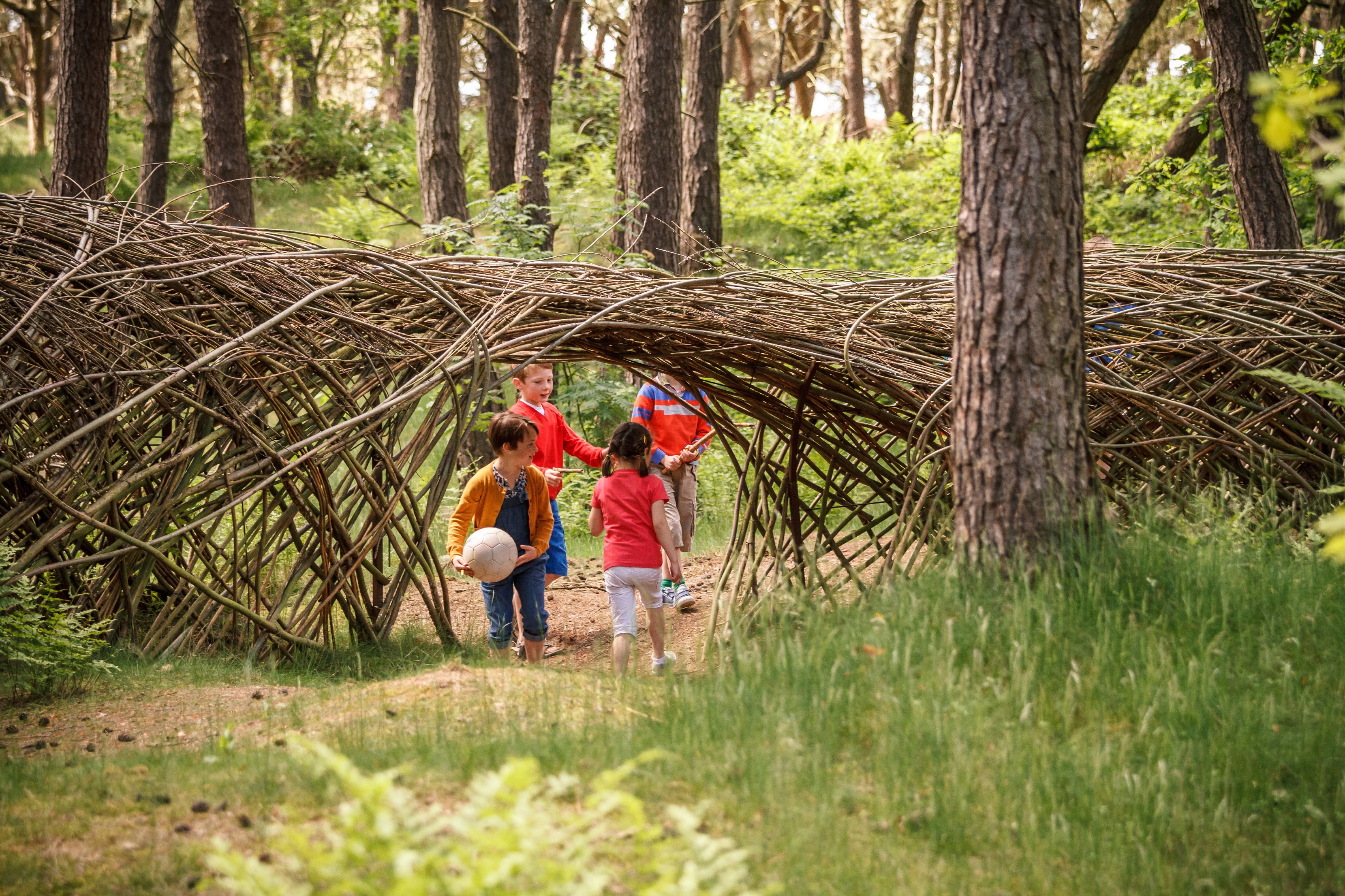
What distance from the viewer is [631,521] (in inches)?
211

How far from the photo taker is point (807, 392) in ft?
17.8

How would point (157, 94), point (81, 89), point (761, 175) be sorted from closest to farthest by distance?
point (81, 89) < point (157, 94) < point (761, 175)

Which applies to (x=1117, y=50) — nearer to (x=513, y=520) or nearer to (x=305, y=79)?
(x=513, y=520)

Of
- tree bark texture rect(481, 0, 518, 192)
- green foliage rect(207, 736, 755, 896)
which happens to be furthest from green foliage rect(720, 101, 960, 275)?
green foliage rect(207, 736, 755, 896)

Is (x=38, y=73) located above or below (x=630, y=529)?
above

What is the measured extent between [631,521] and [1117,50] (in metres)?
9.97

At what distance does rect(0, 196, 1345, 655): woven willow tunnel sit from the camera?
15.2 feet

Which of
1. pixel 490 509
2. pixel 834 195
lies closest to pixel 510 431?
pixel 490 509

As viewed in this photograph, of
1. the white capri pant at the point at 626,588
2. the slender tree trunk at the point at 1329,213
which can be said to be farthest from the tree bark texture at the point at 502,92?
the slender tree trunk at the point at 1329,213

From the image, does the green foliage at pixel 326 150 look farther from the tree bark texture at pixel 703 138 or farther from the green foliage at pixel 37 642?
the green foliage at pixel 37 642

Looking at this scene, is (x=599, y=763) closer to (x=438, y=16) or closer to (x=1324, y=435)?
(x=1324, y=435)

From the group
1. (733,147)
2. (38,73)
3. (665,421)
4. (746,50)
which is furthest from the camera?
Answer: (746,50)

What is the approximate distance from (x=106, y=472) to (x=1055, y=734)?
4.29 meters

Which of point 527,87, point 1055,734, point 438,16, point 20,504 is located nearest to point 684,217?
point 527,87
